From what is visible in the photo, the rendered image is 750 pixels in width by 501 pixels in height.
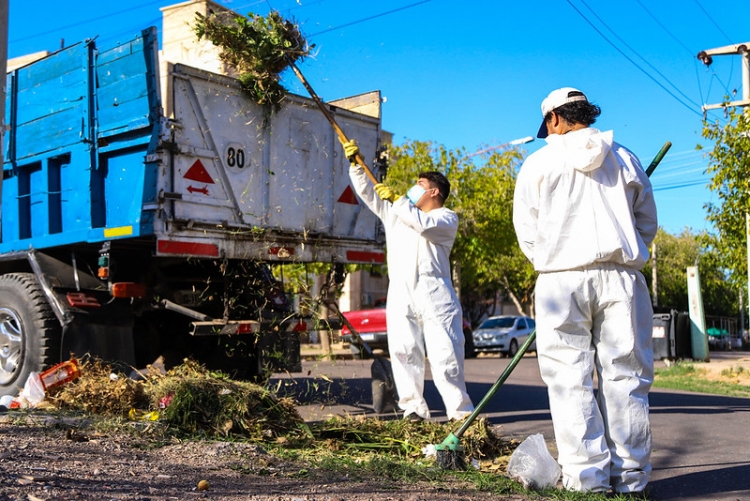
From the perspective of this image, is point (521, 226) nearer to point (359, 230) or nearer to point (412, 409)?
point (412, 409)

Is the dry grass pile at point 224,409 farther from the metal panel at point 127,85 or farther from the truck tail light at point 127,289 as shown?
the metal panel at point 127,85

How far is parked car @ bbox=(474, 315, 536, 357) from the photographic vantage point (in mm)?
24859

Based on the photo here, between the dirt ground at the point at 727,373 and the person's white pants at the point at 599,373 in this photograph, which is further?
the dirt ground at the point at 727,373

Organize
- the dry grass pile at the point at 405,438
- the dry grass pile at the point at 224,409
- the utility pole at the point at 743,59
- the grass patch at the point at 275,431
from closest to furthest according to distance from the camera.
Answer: the grass patch at the point at 275,431 < the dry grass pile at the point at 405,438 < the dry grass pile at the point at 224,409 < the utility pole at the point at 743,59

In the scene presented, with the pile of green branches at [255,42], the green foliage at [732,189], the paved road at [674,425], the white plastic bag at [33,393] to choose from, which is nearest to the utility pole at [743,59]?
the green foliage at [732,189]

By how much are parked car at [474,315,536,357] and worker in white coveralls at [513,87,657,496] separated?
68.6 ft

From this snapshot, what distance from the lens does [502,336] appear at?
81.7 ft

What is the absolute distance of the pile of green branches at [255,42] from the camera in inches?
273

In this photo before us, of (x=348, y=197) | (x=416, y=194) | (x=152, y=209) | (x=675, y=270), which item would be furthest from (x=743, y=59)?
(x=675, y=270)

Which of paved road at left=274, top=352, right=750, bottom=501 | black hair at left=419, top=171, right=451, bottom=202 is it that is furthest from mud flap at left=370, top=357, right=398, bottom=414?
black hair at left=419, top=171, right=451, bottom=202

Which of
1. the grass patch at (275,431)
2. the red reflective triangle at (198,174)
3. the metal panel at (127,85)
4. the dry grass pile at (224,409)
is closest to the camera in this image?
the grass patch at (275,431)

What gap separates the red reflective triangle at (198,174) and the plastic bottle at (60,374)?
176cm

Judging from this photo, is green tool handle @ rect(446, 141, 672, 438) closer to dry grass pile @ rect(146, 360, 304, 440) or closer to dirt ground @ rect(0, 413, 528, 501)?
dirt ground @ rect(0, 413, 528, 501)

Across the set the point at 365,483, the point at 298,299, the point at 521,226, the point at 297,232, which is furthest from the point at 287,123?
the point at 365,483
